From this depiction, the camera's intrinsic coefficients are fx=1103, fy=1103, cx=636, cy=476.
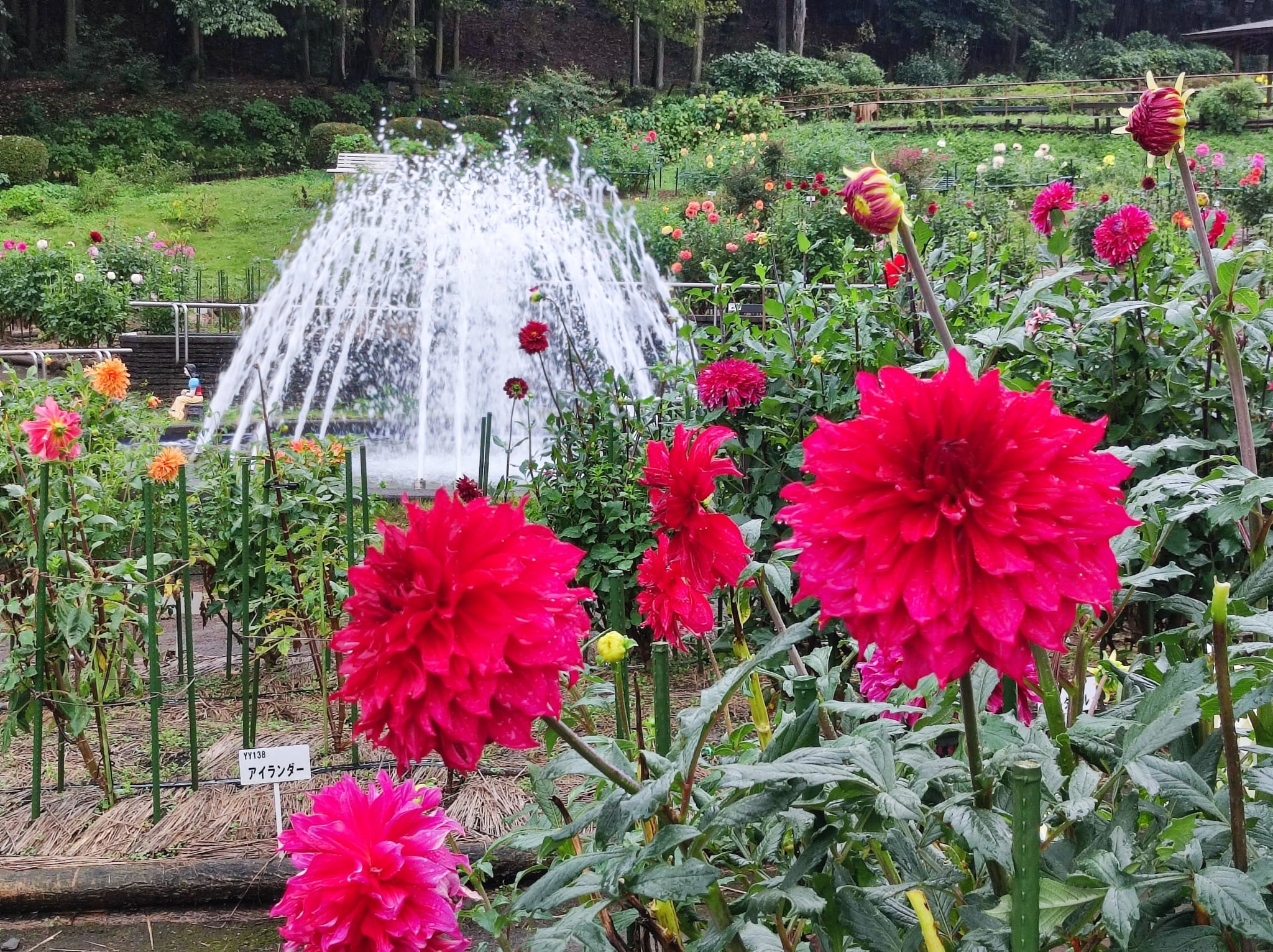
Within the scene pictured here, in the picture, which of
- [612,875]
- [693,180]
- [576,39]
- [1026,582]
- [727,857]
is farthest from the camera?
[576,39]

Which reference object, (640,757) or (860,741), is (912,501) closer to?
(860,741)

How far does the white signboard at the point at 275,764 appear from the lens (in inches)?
71.6

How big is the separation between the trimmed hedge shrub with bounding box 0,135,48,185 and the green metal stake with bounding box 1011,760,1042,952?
66.0ft

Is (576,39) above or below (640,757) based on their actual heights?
above

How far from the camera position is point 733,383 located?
7.89ft

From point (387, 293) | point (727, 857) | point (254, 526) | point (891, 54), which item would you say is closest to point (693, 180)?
point (387, 293)

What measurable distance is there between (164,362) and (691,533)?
9259mm

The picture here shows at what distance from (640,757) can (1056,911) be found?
30cm

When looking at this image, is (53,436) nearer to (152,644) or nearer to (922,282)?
(152,644)

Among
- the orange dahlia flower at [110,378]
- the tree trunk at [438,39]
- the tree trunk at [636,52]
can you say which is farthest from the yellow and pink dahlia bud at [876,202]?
the tree trunk at [636,52]

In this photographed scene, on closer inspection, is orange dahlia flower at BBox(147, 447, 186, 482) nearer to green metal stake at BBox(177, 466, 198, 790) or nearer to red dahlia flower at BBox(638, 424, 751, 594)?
green metal stake at BBox(177, 466, 198, 790)

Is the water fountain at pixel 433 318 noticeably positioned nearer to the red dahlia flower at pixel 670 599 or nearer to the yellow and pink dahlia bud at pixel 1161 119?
the yellow and pink dahlia bud at pixel 1161 119

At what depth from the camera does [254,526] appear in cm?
275

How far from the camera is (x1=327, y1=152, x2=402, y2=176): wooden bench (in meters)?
15.2
